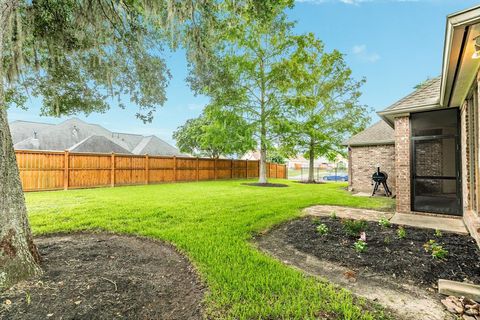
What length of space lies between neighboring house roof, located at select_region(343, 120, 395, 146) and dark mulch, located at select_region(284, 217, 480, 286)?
6915 mm

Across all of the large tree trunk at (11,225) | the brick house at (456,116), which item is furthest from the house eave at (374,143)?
the large tree trunk at (11,225)

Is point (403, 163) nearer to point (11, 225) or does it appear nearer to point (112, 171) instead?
point (11, 225)

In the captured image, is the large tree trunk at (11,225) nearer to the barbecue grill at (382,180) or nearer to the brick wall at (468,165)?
the brick wall at (468,165)

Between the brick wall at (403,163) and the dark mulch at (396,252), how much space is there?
187 cm

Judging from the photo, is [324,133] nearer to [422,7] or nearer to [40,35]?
[422,7]

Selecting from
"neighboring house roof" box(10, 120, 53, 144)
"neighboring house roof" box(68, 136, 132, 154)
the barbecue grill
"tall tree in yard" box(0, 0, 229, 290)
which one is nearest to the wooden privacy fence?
"tall tree in yard" box(0, 0, 229, 290)

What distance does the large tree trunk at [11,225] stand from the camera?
6.94 feet

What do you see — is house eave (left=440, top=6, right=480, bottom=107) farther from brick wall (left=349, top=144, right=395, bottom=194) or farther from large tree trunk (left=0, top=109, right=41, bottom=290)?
brick wall (left=349, top=144, right=395, bottom=194)

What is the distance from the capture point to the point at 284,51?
1438 cm

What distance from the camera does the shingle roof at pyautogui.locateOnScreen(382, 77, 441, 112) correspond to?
573 centimetres

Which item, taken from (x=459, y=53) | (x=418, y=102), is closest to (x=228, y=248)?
(x=459, y=53)

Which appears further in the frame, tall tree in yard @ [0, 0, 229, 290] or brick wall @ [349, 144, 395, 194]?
brick wall @ [349, 144, 395, 194]

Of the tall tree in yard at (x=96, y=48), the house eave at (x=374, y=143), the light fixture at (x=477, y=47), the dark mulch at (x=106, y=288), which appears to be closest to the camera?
the dark mulch at (x=106, y=288)

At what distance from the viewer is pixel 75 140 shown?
71.6 ft
